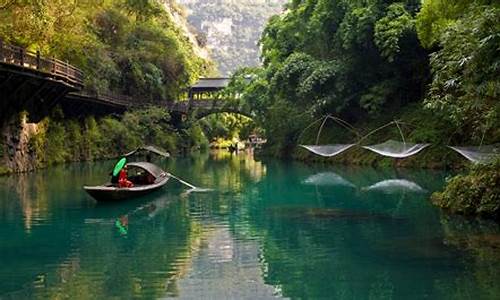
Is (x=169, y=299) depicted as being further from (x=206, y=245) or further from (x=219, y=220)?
(x=219, y=220)

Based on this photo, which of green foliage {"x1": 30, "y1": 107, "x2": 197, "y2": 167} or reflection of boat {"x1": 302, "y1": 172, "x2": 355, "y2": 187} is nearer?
reflection of boat {"x1": 302, "y1": 172, "x2": 355, "y2": 187}

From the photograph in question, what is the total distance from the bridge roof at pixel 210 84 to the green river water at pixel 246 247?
42158 millimetres

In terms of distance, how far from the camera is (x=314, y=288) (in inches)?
348

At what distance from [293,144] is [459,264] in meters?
33.1

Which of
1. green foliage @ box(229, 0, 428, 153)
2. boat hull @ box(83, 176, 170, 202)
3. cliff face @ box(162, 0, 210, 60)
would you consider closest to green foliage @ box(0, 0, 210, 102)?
green foliage @ box(229, 0, 428, 153)

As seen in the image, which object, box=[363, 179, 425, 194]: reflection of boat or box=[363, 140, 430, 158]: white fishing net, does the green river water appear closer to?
box=[363, 179, 425, 194]: reflection of boat

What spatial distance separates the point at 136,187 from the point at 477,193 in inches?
384

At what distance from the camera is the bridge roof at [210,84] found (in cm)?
6272

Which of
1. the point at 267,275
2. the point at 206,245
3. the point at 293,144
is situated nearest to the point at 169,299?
the point at 267,275

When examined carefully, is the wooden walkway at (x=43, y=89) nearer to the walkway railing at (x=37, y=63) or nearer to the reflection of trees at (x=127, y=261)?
the walkway railing at (x=37, y=63)

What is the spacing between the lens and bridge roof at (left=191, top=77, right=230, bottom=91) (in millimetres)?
62719

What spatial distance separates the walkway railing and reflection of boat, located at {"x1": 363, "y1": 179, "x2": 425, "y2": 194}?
547 inches

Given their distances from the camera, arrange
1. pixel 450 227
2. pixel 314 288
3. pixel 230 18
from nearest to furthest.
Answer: pixel 314 288 → pixel 450 227 → pixel 230 18

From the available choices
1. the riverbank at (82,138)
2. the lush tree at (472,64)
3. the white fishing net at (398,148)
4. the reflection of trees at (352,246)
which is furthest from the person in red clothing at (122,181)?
the white fishing net at (398,148)
